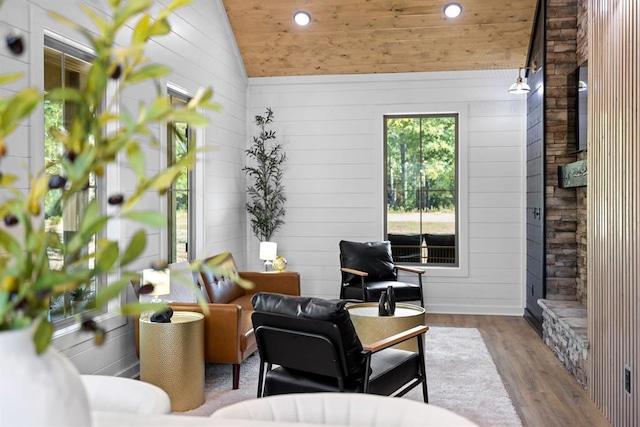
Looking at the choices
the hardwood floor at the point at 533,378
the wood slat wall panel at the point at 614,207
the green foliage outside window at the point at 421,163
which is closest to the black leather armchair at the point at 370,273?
the hardwood floor at the point at 533,378

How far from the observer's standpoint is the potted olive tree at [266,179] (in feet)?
23.1

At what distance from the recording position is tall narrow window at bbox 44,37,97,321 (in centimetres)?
340

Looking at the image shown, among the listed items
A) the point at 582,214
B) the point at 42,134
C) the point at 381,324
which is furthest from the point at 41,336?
the point at 582,214

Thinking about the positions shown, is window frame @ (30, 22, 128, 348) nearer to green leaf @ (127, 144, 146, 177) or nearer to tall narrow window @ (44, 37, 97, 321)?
tall narrow window @ (44, 37, 97, 321)

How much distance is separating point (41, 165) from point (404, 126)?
15.4 feet

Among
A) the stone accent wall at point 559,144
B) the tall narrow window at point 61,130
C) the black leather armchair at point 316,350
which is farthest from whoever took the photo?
the stone accent wall at point 559,144

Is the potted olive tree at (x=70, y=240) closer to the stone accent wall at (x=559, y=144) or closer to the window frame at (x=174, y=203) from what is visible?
the window frame at (x=174, y=203)

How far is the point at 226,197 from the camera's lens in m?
6.39

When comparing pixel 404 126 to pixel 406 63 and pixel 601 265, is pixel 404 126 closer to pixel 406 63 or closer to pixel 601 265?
pixel 406 63

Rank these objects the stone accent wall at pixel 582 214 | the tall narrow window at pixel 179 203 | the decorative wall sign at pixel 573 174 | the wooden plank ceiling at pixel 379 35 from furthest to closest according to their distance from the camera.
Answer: the wooden plank ceiling at pixel 379 35
the stone accent wall at pixel 582 214
the tall narrow window at pixel 179 203
the decorative wall sign at pixel 573 174

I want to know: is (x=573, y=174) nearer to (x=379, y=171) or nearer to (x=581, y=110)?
(x=581, y=110)

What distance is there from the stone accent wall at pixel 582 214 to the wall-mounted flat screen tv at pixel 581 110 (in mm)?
200

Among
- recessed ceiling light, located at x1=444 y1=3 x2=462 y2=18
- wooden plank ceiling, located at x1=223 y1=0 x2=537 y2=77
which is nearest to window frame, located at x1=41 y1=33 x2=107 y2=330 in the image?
wooden plank ceiling, located at x1=223 y1=0 x2=537 y2=77

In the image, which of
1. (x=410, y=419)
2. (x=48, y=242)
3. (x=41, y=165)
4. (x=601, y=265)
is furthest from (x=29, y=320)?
(x=601, y=265)
